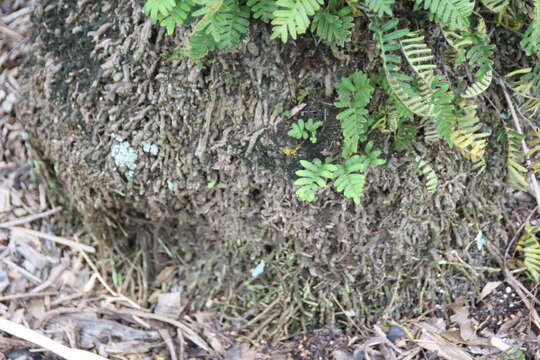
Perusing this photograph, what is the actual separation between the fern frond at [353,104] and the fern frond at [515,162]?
63 centimetres

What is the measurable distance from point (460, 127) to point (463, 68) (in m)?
0.23

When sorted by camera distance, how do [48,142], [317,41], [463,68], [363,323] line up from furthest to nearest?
→ [48,142], [363,323], [463,68], [317,41]

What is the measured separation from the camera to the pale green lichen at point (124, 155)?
6.62 ft

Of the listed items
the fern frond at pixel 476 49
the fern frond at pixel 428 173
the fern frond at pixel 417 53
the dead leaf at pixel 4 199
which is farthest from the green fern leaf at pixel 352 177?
the dead leaf at pixel 4 199

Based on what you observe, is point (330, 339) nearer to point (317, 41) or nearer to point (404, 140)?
point (404, 140)

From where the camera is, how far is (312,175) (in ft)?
5.67

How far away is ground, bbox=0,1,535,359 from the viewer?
1878 mm

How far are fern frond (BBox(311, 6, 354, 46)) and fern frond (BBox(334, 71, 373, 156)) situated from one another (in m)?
0.15

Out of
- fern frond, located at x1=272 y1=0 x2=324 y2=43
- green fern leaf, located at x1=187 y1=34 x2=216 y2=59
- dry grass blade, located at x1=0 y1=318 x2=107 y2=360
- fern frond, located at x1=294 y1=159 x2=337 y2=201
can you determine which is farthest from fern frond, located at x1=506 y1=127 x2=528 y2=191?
dry grass blade, located at x1=0 y1=318 x2=107 y2=360

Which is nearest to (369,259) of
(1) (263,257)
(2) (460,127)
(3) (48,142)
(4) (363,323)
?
(4) (363,323)

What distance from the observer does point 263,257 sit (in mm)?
2094

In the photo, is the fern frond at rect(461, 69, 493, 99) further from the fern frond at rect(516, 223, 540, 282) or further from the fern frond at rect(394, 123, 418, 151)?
the fern frond at rect(516, 223, 540, 282)

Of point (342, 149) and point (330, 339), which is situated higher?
point (342, 149)

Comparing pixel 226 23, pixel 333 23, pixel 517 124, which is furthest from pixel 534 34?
pixel 226 23
